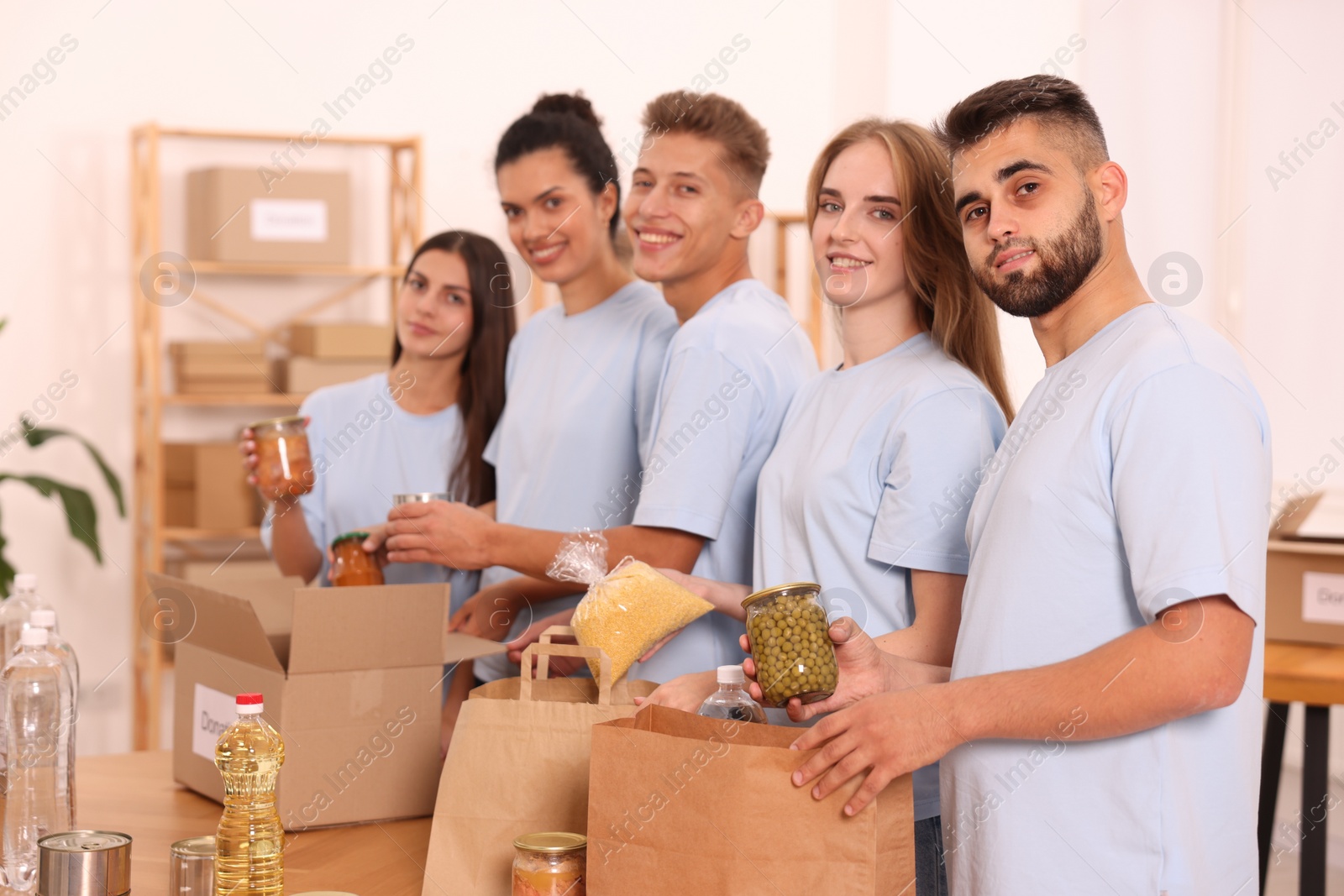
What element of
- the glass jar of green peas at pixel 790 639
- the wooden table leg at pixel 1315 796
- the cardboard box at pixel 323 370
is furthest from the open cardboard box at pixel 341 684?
the cardboard box at pixel 323 370

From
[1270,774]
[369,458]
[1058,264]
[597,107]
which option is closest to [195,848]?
[1058,264]

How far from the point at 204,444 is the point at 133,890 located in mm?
2544

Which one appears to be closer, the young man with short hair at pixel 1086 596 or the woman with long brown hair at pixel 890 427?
the young man with short hair at pixel 1086 596

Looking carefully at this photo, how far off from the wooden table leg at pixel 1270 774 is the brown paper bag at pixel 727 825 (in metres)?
1.73

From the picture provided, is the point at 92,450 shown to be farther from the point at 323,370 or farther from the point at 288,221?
the point at 288,221

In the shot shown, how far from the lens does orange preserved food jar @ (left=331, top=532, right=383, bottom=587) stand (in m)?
1.79

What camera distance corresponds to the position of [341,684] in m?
1.43

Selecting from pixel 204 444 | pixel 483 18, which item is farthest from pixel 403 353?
pixel 483 18

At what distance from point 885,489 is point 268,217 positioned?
2812 millimetres

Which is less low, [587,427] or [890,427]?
[587,427]

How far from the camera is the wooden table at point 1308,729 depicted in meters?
2.15

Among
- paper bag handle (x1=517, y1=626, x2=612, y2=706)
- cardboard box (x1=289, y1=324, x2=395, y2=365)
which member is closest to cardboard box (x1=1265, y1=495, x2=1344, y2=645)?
paper bag handle (x1=517, y1=626, x2=612, y2=706)

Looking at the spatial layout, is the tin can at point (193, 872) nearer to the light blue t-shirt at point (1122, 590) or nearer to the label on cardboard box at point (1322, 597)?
the light blue t-shirt at point (1122, 590)

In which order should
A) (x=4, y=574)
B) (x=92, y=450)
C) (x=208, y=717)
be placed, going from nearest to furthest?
(x=208, y=717) < (x=4, y=574) < (x=92, y=450)
